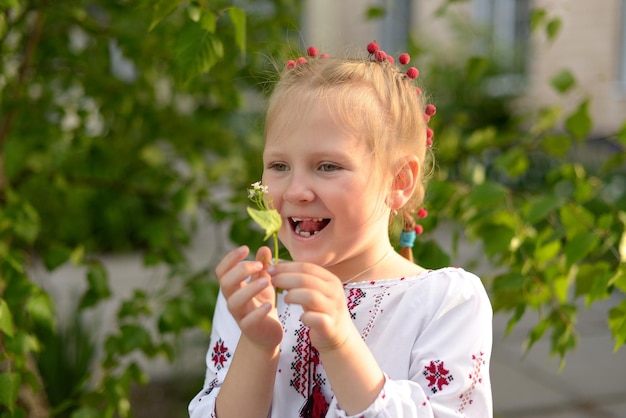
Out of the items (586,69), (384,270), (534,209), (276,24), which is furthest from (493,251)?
(586,69)

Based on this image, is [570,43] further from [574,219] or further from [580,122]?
[574,219]

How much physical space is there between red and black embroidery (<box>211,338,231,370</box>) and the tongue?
0.37 m

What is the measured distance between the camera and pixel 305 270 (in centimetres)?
112

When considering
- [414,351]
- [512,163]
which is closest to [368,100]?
[414,351]

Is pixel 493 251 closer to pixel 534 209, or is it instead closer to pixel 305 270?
pixel 534 209

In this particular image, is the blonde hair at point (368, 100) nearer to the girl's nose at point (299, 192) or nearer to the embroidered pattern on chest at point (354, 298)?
the girl's nose at point (299, 192)

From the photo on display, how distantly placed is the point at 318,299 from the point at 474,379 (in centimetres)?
38

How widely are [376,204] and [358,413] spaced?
0.39 m

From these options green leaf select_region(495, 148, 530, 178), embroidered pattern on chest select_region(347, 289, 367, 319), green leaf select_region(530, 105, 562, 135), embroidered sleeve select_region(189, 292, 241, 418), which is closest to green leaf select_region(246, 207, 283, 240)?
embroidered pattern on chest select_region(347, 289, 367, 319)

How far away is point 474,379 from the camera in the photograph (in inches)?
50.6

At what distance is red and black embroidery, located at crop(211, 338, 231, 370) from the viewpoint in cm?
150

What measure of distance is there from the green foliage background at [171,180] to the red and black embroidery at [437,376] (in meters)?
0.49

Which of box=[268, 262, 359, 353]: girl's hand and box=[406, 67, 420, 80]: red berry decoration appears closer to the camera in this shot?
box=[268, 262, 359, 353]: girl's hand

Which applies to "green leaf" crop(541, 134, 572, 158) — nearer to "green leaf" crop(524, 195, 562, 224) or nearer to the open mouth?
"green leaf" crop(524, 195, 562, 224)
